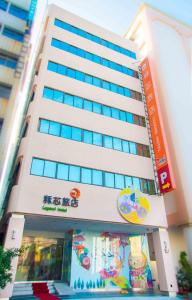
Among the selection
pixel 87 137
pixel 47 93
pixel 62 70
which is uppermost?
pixel 62 70

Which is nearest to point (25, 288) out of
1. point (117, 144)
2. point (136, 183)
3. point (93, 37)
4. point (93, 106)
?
point (136, 183)

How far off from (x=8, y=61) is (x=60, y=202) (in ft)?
52.2

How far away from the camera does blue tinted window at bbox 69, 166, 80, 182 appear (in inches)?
694

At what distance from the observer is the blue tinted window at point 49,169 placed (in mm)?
16797

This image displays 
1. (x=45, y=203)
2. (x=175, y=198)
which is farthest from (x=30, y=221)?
(x=175, y=198)

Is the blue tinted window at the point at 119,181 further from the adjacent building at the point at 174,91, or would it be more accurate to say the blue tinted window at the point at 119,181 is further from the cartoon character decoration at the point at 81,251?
the adjacent building at the point at 174,91

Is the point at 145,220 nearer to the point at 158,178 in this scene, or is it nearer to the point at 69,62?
the point at 158,178

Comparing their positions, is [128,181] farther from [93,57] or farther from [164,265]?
[93,57]

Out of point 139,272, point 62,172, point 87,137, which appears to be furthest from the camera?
point 139,272

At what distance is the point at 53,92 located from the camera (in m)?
20.7

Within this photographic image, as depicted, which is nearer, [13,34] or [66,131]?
[66,131]

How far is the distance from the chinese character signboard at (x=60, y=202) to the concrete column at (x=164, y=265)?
26.4 feet

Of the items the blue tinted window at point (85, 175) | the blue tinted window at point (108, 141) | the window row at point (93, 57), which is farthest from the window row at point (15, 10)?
the blue tinted window at point (85, 175)

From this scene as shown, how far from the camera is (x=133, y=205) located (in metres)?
18.8
